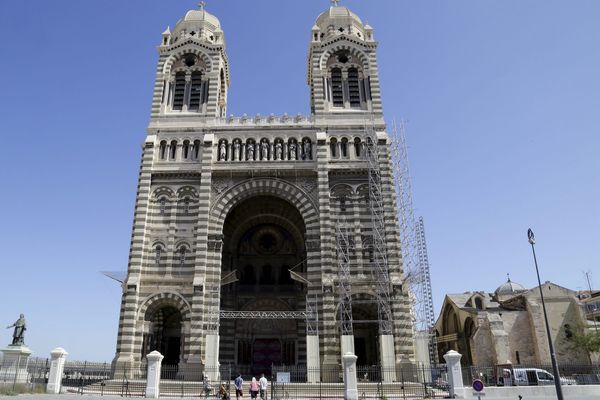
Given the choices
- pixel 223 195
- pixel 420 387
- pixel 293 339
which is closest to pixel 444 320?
pixel 293 339

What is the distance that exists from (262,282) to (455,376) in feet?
57.7

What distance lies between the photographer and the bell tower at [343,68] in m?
33.9

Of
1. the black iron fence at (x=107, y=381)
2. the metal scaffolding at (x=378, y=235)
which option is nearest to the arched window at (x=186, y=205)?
the black iron fence at (x=107, y=381)

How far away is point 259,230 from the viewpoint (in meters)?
36.4

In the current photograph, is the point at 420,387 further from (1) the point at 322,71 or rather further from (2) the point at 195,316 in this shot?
(1) the point at 322,71

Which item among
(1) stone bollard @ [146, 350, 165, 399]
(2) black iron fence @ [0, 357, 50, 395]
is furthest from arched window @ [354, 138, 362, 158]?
(2) black iron fence @ [0, 357, 50, 395]

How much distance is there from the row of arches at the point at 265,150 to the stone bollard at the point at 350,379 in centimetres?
1519

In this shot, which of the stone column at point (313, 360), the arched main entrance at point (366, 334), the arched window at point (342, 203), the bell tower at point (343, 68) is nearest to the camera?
the stone column at point (313, 360)

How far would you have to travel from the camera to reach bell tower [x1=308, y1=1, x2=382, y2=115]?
3388 cm

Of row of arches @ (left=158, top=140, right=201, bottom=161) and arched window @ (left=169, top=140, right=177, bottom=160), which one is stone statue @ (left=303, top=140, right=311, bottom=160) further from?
arched window @ (left=169, top=140, right=177, bottom=160)

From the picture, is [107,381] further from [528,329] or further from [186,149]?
[528,329]

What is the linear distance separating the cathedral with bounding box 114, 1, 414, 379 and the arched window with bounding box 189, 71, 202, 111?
9cm

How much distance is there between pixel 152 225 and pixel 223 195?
16.8 ft

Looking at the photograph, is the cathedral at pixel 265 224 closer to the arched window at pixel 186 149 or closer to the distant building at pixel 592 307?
the arched window at pixel 186 149
